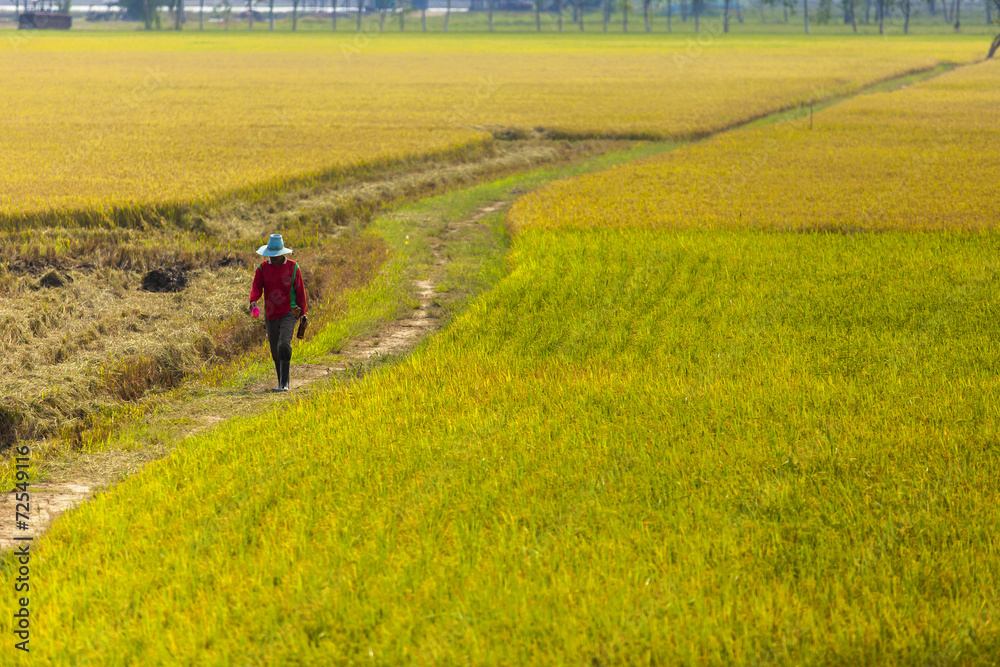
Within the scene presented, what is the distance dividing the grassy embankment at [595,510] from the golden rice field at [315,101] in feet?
35.7

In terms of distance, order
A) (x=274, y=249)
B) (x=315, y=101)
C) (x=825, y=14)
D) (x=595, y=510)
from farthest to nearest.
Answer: (x=825, y=14) → (x=315, y=101) → (x=274, y=249) → (x=595, y=510)

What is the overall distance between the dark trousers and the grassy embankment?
93 cm

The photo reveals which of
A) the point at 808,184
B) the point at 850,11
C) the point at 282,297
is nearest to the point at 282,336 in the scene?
the point at 282,297

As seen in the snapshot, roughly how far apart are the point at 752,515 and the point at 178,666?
11.1 ft

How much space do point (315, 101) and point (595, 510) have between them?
38261mm

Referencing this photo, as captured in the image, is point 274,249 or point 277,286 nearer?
point 274,249

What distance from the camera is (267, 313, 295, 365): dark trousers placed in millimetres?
9336

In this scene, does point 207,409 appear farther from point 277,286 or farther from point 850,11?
point 850,11

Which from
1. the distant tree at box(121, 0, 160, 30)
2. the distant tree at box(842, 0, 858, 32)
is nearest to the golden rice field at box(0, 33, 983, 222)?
the distant tree at box(121, 0, 160, 30)

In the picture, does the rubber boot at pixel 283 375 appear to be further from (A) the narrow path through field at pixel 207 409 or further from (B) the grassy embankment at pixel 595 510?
(B) the grassy embankment at pixel 595 510

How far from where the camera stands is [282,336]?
30.7 ft

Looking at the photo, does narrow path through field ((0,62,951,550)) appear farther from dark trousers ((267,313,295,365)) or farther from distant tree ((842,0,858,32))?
distant tree ((842,0,858,32))

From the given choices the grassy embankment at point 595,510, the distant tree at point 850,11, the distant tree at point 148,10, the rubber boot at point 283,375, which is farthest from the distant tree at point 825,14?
the rubber boot at point 283,375

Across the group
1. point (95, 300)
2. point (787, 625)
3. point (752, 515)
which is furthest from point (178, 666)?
point (95, 300)
